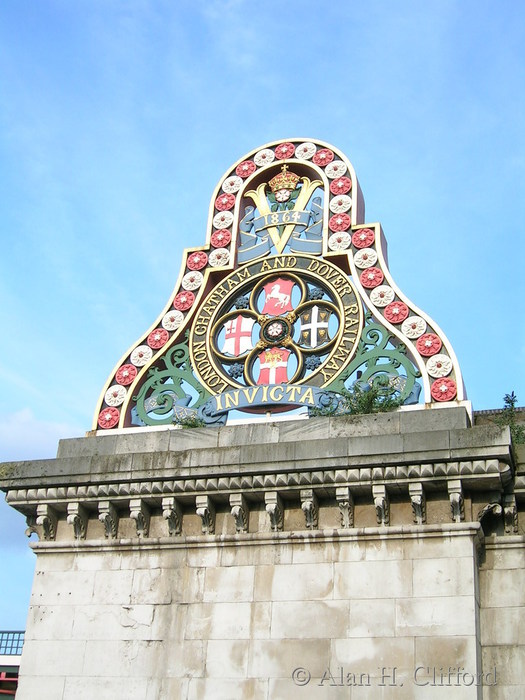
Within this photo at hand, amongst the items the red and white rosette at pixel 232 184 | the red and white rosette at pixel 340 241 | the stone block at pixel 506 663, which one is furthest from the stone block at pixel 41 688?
the red and white rosette at pixel 232 184

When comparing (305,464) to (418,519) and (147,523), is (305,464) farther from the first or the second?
(147,523)

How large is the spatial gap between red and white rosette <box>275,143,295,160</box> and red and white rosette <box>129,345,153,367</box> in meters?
5.74

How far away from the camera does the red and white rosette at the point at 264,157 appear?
23.4 meters

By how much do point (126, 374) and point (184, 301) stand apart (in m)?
2.10

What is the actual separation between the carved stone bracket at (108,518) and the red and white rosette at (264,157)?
9362 mm

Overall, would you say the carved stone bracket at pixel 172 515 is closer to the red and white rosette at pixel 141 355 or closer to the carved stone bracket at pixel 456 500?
the red and white rosette at pixel 141 355

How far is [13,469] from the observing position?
62.1 feet

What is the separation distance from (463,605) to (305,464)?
347 centimetres

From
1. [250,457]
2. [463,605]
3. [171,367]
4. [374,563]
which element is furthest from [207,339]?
[463,605]

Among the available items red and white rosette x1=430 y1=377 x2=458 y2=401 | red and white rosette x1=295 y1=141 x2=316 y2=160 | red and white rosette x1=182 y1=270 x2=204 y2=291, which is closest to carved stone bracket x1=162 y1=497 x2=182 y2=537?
red and white rosette x1=430 y1=377 x2=458 y2=401

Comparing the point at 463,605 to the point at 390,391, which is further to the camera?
the point at 390,391

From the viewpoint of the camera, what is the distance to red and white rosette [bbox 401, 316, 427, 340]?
1939 centimetres

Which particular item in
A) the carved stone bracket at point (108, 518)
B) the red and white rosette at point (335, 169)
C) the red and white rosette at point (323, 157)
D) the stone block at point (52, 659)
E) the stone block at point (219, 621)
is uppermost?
the red and white rosette at point (323, 157)

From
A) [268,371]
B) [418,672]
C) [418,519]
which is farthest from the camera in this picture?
[268,371]
